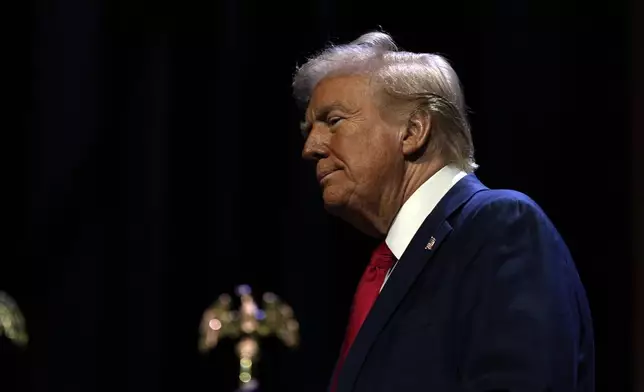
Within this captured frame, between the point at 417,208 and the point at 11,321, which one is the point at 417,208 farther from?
the point at 11,321

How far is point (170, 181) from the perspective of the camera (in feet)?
8.48

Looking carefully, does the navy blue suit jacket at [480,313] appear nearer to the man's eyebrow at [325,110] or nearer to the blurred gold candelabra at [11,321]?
the man's eyebrow at [325,110]

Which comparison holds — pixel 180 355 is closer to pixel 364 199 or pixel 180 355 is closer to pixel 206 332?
pixel 206 332

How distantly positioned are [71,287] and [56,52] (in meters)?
0.64

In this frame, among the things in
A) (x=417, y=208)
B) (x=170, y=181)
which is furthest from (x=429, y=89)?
(x=170, y=181)

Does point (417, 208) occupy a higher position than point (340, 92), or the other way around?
point (340, 92)

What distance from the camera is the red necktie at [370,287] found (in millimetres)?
1316

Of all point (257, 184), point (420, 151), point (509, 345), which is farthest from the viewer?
point (257, 184)

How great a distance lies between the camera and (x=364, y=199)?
1.32m

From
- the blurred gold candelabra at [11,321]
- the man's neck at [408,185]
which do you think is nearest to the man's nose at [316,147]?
the man's neck at [408,185]

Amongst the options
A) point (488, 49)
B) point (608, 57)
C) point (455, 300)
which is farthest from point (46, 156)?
point (455, 300)

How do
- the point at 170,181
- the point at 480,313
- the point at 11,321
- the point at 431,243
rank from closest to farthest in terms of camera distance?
the point at 480,313
the point at 431,243
the point at 11,321
the point at 170,181

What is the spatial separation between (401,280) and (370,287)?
0.66 feet

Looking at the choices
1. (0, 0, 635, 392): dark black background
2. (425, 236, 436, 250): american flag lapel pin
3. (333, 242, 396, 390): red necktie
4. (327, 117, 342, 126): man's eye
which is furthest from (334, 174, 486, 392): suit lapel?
(0, 0, 635, 392): dark black background
